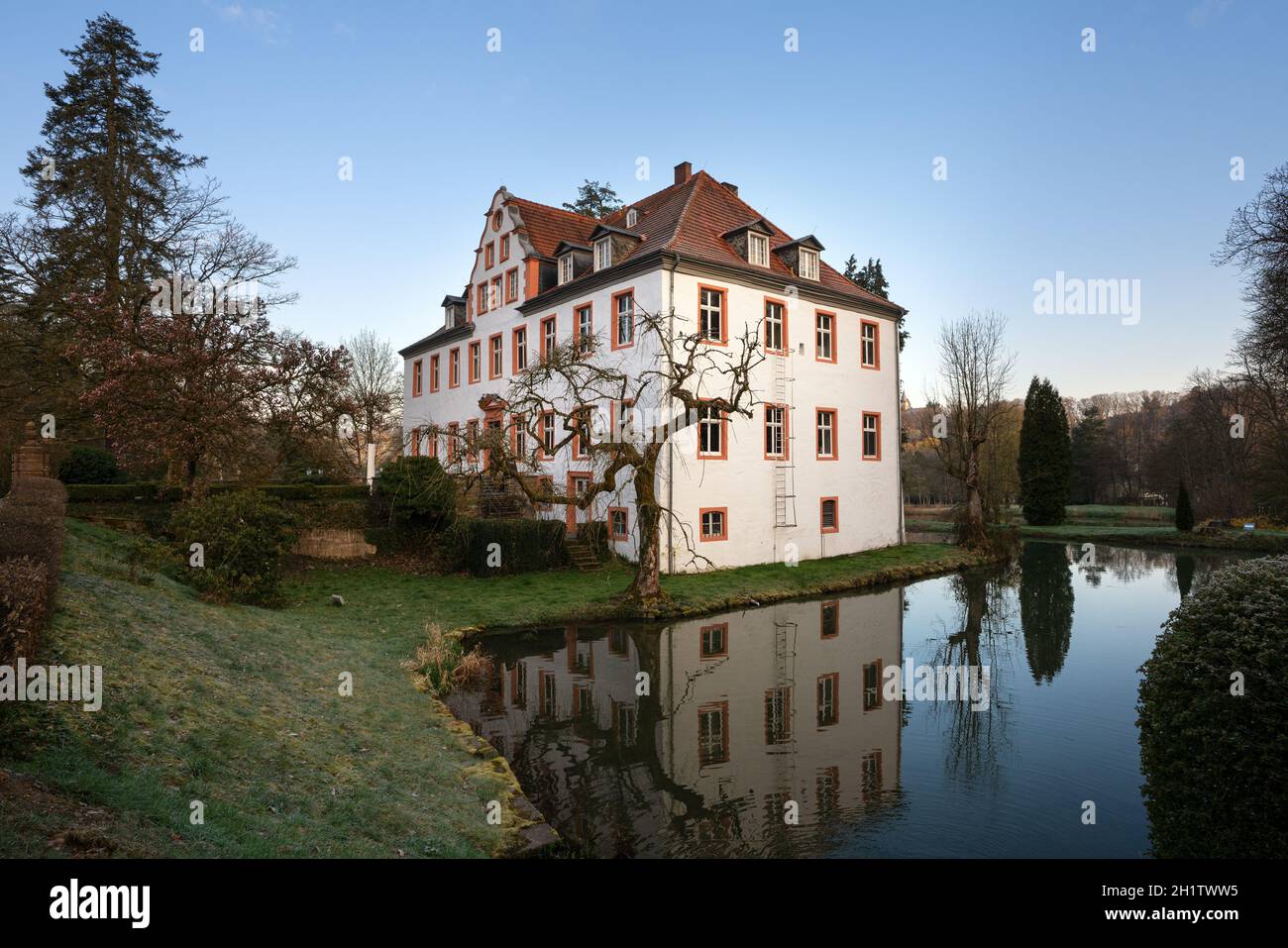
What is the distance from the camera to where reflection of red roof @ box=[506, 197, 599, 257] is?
1087 inches

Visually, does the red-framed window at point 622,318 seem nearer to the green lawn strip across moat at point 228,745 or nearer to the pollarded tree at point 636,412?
the pollarded tree at point 636,412

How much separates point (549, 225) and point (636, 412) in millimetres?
12235

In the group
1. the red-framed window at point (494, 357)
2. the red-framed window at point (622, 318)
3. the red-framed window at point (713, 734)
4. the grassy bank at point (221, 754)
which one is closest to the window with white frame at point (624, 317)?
the red-framed window at point (622, 318)

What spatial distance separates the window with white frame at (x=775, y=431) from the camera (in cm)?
2316

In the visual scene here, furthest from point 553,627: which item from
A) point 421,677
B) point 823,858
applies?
point 823,858

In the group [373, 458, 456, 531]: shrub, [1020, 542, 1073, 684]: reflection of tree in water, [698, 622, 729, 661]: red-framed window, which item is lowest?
[1020, 542, 1073, 684]: reflection of tree in water

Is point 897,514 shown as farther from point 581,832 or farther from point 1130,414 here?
point 1130,414

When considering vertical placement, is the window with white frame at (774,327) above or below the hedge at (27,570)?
above

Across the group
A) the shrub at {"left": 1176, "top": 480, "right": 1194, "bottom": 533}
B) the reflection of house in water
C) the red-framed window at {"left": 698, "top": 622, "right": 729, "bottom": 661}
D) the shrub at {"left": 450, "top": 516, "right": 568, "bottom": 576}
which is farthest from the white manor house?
the shrub at {"left": 1176, "top": 480, "right": 1194, "bottom": 533}

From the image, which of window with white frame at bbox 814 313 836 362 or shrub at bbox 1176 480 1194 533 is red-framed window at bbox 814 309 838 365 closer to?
window with white frame at bbox 814 313 836 362

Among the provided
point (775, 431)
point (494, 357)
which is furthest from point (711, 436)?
point (494, 357)

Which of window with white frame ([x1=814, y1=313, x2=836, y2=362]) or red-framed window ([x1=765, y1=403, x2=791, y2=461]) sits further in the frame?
window with white frame ([x1=814, y1=313, x2=836, y2=362])

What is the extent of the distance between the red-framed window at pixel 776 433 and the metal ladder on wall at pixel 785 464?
35 millimetres
